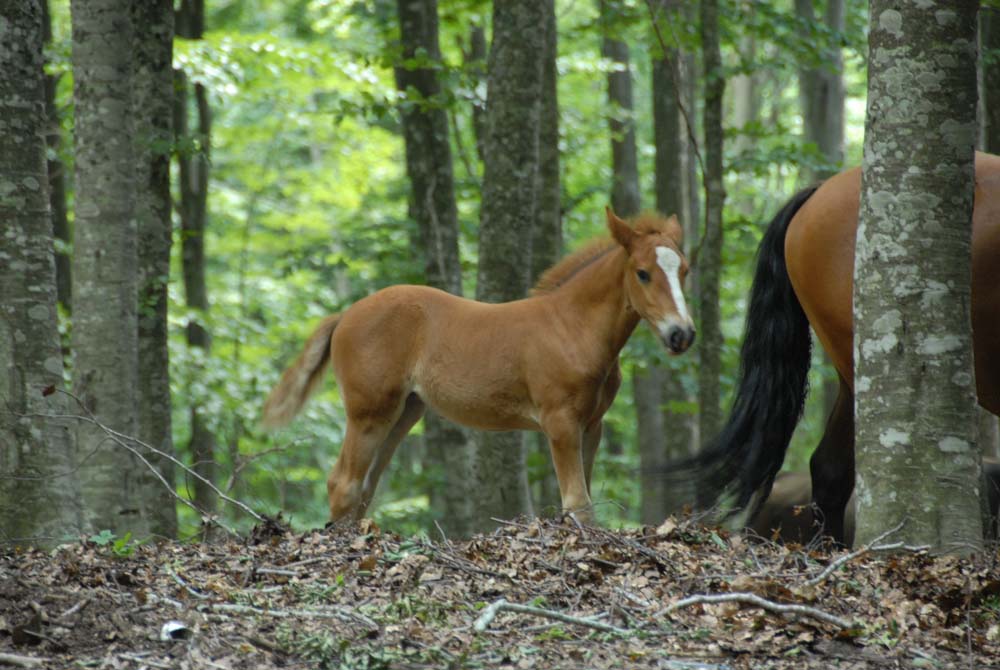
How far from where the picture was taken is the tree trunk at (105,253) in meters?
7.26

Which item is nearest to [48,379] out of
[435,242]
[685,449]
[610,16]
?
[435,242]

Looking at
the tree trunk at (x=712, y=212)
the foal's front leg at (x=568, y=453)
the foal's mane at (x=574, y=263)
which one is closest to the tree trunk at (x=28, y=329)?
the foal's front leg at (x=568, y=453)

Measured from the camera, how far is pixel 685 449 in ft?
51.3

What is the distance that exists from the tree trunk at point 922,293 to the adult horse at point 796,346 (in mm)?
1353

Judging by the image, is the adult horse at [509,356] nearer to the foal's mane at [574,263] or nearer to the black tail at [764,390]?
the foal's mane at [574,263]

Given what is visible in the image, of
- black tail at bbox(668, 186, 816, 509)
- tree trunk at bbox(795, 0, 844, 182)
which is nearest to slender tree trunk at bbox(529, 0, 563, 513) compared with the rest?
black tail at bbox(668, 186, 816, 509)

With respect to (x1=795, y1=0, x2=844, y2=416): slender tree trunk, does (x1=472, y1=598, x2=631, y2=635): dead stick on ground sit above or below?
below

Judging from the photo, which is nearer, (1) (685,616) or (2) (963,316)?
(1) (685,616)

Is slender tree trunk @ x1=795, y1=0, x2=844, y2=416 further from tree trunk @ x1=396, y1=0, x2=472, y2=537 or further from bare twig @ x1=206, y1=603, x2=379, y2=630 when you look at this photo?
bare twig @ x1=206, y1=603, x2=379, y2=630

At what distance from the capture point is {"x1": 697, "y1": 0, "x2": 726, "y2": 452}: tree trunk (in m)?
12.6

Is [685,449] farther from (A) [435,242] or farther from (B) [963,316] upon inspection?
(B) [963,316]

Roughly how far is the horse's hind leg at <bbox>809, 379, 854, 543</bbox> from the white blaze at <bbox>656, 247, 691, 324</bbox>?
3.64 feet

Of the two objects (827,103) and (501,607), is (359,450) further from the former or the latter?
(827,103)

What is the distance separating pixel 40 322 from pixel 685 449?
10989 millimetres
